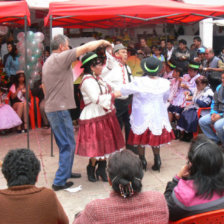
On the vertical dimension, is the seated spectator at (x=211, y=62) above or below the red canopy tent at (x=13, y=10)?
below

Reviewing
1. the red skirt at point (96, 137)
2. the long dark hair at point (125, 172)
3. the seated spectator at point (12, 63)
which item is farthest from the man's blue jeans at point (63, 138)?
the seated spectator at point (12, 63)

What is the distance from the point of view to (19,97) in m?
7.11

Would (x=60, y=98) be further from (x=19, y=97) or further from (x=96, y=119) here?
(x=19, y=97)

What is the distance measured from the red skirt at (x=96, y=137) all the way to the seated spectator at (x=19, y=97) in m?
3.19

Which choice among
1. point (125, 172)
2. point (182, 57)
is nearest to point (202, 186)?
point (125, 172)

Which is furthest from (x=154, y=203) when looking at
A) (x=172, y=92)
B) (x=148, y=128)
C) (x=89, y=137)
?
(x=172, y=92)

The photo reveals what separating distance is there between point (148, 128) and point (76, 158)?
1.45 m

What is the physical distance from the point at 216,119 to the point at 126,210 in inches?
140

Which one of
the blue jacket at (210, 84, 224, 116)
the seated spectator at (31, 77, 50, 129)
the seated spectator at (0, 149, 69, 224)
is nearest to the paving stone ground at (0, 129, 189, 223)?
the seated spectator at (31, 77, 50, 129)

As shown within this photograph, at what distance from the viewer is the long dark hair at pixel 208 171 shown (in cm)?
218

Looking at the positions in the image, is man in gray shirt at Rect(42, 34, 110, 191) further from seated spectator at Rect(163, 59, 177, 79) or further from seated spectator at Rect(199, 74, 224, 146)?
seated spectator at Rect(163, 59, 177, 79)

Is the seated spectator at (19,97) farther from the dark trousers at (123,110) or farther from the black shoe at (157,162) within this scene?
the black shoe at (157,162)

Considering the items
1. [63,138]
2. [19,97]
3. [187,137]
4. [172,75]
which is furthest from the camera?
[19,97]

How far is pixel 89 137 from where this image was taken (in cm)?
408
